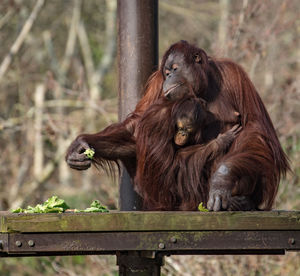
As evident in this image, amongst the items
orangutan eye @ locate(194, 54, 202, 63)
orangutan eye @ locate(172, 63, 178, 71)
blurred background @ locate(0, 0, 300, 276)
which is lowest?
blurred background @ locate(0, 0, 300, 276)

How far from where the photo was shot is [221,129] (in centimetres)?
405

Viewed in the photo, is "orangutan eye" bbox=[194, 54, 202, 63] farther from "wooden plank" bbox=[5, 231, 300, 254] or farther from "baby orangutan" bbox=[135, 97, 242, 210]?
"wooden plank" bbox=[5, 231, 300, 254]

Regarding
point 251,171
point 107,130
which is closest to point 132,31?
point 107,130

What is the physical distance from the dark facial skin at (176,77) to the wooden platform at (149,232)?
3.24ft

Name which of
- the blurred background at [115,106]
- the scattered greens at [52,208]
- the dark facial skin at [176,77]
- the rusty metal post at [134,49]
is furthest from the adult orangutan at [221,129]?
the blurred background at [115,106]

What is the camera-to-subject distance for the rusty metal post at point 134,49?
14.5 ft

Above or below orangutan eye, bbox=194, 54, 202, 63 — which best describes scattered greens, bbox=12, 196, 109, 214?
below

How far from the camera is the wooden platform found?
10.1ft

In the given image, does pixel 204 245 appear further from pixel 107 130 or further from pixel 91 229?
pixel 107 130

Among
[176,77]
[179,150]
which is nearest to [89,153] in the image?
[179,150]

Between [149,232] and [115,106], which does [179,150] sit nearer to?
[149,232]

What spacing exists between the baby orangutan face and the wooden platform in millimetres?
785

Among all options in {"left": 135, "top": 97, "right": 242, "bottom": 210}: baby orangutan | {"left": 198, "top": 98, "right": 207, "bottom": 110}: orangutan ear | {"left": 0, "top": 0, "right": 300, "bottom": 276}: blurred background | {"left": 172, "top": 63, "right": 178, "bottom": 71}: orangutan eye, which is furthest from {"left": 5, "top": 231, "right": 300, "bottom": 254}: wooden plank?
{"left": 0, "top": 0, "right": 300, "bottom": 276}: blurred background

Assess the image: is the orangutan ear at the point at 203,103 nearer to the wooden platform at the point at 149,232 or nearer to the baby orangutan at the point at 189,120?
the baby orangutan at the point at 189,120
